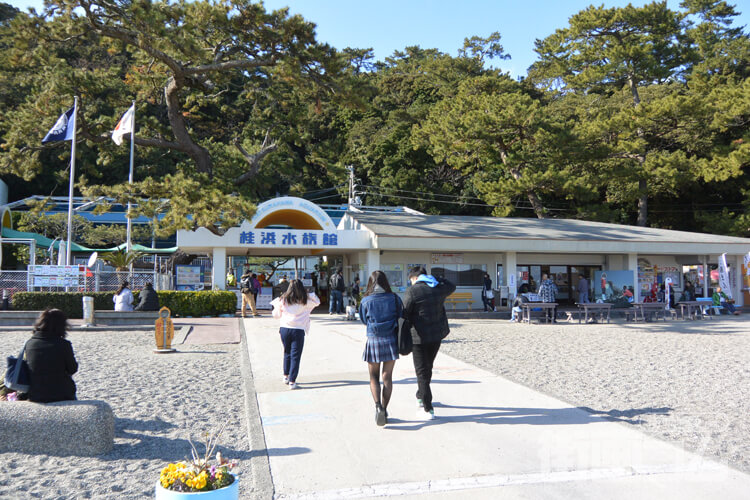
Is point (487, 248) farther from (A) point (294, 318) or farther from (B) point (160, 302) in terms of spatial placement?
(A) point (294, 318)

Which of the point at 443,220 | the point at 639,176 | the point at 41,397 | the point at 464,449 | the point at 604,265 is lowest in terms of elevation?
the point at 464,449

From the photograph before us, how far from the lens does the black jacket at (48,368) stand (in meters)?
5.22

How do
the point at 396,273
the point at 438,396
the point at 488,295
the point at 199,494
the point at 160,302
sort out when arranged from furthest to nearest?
the point at 396,273 → the point at 488,295 → the point at 160,302 → the point at 438,396 → the point at 199,494

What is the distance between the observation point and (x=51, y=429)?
507 cm

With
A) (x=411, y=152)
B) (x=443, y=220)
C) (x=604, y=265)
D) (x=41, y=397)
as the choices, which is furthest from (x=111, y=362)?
(x=411, y=152)

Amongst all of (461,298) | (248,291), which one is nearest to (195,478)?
(248,291)

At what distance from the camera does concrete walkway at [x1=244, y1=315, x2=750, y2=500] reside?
4238mm

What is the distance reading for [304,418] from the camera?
248 inches

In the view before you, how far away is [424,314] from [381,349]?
0.61m

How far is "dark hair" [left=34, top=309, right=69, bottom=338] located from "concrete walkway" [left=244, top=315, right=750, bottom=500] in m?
2.28

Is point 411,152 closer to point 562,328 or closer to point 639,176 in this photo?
point 639,176

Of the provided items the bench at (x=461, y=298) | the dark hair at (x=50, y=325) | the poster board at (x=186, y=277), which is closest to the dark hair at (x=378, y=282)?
the dark hair at (x=50, y=325)

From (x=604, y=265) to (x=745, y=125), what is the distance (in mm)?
18071

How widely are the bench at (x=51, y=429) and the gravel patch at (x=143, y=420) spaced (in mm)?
88
